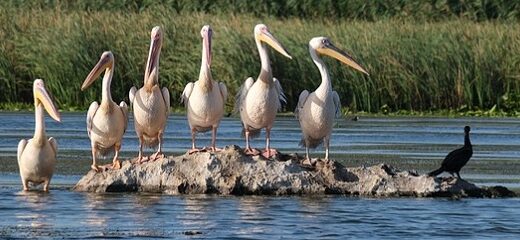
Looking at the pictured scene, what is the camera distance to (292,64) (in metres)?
24.0

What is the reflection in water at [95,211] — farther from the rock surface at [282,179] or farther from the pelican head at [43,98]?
the pelican head at [43,98]

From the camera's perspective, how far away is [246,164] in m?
12.4

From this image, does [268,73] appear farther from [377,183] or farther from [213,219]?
[213,219]

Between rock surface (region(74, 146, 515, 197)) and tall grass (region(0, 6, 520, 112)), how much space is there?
1108 centimetres

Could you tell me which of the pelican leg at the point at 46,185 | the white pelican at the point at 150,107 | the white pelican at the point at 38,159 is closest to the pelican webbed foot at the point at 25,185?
the white pelican at the point at 38,159

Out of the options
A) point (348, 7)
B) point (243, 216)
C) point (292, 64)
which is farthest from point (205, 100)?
point (348, 7)

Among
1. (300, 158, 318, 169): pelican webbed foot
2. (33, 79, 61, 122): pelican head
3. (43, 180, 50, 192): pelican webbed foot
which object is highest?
(33, 79, 61, 122): pelican head

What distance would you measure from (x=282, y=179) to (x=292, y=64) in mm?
11677

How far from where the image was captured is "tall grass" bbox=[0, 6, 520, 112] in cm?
2373

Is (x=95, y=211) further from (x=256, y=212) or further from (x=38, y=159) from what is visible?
(x=38, y=159)

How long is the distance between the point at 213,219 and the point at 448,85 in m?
13.5

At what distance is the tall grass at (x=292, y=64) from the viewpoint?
23.7 meters

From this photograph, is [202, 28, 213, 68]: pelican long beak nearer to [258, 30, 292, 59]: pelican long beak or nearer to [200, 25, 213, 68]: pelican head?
[200, 25, 213, 68]: pelican head

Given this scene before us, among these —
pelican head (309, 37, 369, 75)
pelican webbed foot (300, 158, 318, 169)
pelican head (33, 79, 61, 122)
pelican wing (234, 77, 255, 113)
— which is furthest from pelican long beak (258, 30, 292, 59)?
pelican head (33, 79, 61, 122)
